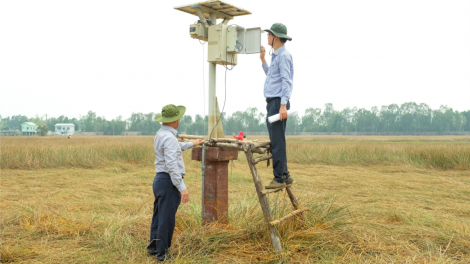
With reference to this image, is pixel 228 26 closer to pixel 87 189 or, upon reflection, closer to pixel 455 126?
pixel 87 189

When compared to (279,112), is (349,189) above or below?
below

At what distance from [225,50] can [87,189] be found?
5.26 metres

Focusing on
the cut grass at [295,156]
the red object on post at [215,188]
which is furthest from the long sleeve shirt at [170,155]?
the cut grass at [295,156]

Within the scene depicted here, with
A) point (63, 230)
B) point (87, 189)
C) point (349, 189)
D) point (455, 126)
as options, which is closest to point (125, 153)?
point (87, 189)

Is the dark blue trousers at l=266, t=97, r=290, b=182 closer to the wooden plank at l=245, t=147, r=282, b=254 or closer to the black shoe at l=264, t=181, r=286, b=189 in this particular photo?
the black shoe at l=264, t=181, r=286, b=189

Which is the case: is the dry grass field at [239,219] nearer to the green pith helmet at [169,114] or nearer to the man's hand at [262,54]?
the green pith helmet at [169,114]

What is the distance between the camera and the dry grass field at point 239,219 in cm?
392

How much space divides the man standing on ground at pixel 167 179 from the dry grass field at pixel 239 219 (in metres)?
0.24

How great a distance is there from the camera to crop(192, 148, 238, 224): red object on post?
4492 mm

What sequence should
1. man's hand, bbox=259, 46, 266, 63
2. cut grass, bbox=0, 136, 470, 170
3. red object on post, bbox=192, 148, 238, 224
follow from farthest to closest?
cut grass, bbox=0, 136, 470, 170 < red object on post, bbox=192, 148, 238, 224 < man's hand, bbox=259, 46, 266, 63

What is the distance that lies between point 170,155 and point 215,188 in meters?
1.07

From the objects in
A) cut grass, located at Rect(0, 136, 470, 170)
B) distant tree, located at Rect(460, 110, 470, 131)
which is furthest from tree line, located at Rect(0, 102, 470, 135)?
cut grass, located at Rect(0, 136, 470, 170)

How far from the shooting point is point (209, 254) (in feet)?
12.7

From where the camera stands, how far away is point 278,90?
151 inches
